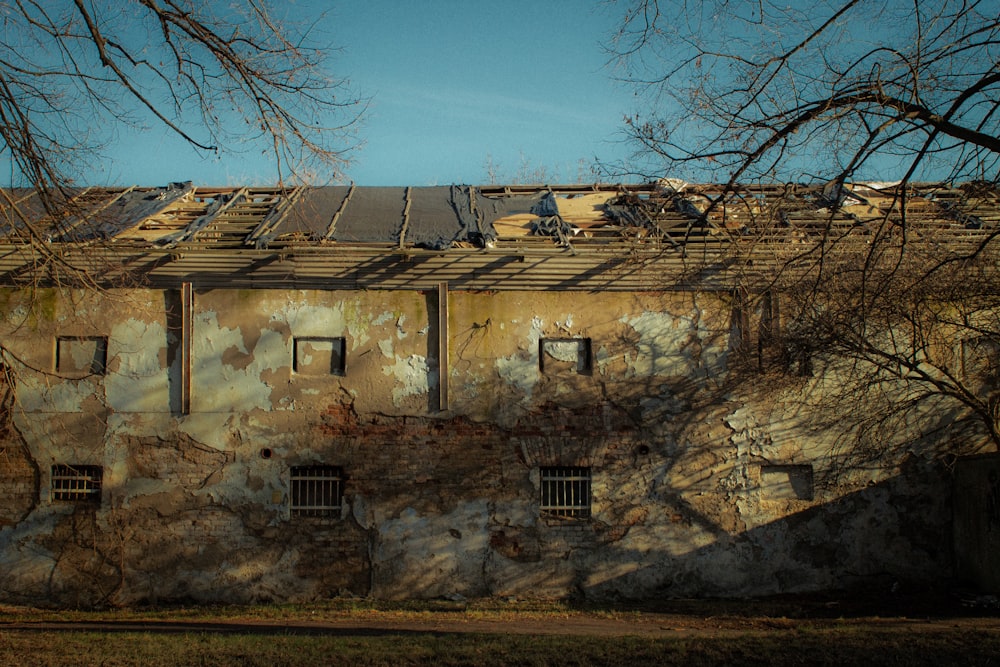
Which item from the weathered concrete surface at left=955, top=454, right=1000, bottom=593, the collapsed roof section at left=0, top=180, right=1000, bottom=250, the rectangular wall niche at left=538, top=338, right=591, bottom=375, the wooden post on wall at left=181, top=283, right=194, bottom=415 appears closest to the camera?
the weathered concrete surface at left=955, top=454, right=1000, bottom=593

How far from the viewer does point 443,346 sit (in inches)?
509

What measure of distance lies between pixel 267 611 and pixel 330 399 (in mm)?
2902

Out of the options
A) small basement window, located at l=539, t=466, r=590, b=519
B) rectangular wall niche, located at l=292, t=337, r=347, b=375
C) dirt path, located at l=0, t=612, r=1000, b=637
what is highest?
rectangular wall niche, located at l=292, t=337, r=347, b=375

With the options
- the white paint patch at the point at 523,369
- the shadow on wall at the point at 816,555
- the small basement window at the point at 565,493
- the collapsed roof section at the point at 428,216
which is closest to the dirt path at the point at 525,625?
the shadow on wall at the point at 816,555

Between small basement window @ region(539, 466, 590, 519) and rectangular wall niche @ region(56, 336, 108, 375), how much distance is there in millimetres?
6406

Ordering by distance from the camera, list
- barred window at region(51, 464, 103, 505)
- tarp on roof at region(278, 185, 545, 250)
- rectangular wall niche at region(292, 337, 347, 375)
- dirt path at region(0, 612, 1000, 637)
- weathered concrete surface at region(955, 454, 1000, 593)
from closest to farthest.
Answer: dirt path at region(0, 612, 1000, 637) < weathered concrete surface at region(955, 454, 1000, 593) < barred window at region(51, 464, 103, 505) < rectangular wall niche at region(292, 337, 347, 375) < tarp on roof at region(278, 185, 545, 250)

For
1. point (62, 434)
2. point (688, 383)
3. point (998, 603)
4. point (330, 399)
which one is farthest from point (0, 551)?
point (998, 603)

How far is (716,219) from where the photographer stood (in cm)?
1337

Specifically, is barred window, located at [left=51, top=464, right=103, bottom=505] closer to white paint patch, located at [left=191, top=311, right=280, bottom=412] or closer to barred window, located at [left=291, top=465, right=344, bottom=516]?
white paint patch, located at [left=191, top=311, right=280, bottom=412]

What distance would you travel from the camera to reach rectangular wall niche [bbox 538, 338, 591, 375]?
42.9 feet

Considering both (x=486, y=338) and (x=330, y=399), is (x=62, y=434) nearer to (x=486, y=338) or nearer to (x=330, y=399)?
(x=330, y=399)

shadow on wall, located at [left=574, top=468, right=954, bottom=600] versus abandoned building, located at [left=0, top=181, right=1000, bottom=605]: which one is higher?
abandoned building, located at [left=0, top=181, right=1000, bottom=605]

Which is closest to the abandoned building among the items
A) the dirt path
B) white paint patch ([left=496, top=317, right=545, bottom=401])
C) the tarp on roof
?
white paint patch ([left=496, top=317, right=545, bottom=401])

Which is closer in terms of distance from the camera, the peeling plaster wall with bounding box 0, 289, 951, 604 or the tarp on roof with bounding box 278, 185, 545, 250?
the peeling plaster wall with bounding box 0, 289, 951, 604
